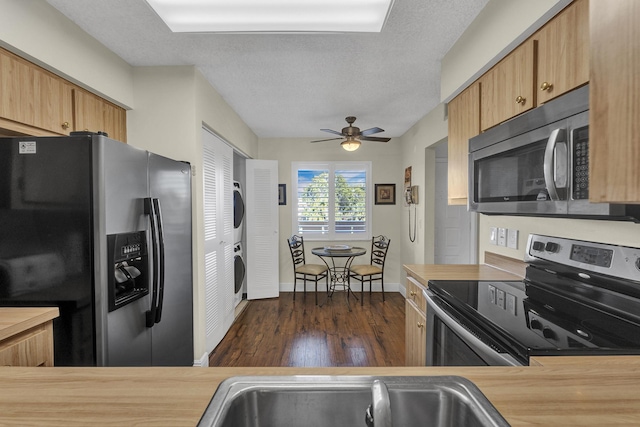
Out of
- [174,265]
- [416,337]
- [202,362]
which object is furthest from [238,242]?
[416,337]

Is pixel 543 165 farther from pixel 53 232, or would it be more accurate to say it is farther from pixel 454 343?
pixel 53 232

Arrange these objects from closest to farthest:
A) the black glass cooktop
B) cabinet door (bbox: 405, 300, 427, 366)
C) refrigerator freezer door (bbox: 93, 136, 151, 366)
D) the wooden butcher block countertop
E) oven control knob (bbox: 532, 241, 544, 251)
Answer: the wooden butcher block countertop, the black glass cooktop, refrigerator freezer door (bbox: 93, 136, 151, 366), oven control knob (bbox: 532, 241, 544, 251), cabinet door (bbox: 405, 300, 427, 366)

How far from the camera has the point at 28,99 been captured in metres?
1.65

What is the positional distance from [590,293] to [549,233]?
434 millimetres

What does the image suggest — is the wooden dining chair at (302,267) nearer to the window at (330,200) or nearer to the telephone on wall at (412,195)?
the window at (330,200)

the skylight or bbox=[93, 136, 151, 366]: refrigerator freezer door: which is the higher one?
the skylight

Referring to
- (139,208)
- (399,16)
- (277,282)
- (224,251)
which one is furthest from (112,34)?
(277,282)

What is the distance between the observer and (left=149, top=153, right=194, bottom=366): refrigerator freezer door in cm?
183

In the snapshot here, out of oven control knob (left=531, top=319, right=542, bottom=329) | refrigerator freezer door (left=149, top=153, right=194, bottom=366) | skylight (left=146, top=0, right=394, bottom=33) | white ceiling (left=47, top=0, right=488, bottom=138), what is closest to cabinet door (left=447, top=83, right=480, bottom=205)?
white ceiling (left=47, top=0, right=488, bottom=138)

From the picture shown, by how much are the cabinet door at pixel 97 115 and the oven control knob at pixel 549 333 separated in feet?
8.66

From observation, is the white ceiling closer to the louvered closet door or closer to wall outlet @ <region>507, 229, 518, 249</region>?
the louvered closet door

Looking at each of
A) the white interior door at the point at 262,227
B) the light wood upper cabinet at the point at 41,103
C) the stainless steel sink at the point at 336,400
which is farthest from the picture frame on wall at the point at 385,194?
the stainless steel sink at the point at 336,400

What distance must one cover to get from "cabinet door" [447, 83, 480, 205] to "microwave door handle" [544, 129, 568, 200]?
2.57 ft

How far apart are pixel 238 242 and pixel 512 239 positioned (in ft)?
10.8
